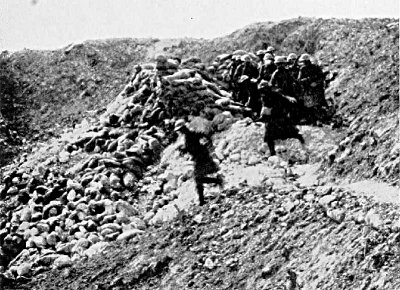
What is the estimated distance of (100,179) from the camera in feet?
66.8

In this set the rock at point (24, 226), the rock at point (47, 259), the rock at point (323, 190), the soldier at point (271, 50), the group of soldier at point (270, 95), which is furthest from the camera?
the soldier at point (271, 50)

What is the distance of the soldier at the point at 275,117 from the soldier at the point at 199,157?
1.77 metres

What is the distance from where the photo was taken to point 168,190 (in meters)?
19.5

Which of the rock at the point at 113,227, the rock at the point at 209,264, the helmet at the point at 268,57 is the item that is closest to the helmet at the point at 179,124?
the helmet at the point at 268,57

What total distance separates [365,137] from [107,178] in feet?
25.0

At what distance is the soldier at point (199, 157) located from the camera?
18.3 metres

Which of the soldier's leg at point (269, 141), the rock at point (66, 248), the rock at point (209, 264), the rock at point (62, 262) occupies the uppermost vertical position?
the soldier's leg at point (269, 141)

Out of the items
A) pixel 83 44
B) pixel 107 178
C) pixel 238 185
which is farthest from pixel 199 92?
pixel 83 44

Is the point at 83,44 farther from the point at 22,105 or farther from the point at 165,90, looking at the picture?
the point at 165,90

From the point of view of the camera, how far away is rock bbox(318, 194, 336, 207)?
1443cm

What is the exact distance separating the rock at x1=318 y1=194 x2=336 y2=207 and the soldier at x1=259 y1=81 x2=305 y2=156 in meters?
4.62

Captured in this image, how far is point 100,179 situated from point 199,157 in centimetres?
297

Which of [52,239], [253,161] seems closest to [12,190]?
[52,239]

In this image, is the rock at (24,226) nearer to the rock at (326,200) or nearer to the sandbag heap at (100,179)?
the sandbag heap at (100,179)
